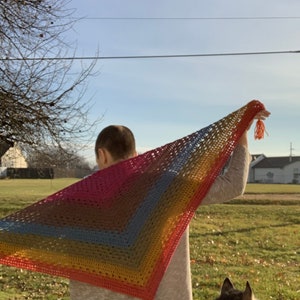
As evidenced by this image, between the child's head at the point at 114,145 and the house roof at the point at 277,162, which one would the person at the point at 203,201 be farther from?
the house roof at the point at 277,162

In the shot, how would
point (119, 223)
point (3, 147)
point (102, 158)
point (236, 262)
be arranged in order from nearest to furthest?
1. point (119, 223)
2. point (102, 158)
3. point (236, 262)
4. point (3, 147)

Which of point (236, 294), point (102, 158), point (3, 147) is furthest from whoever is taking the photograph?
point (3, 147)

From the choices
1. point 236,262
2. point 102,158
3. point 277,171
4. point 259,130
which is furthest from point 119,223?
point 277,171

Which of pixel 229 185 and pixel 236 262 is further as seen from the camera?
pixel 236 262

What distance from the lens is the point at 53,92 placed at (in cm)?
1015

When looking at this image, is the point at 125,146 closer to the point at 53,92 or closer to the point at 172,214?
the point at 172,214

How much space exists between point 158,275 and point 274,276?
22.8 ft

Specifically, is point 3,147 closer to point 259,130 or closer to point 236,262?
point 236,262

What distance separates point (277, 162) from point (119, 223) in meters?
96.4

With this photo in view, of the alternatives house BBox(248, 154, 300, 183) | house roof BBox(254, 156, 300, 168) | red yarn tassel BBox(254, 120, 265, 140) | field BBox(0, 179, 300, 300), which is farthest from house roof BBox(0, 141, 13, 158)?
house roof BBox(254, 156, 300, 168)

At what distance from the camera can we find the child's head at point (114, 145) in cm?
236

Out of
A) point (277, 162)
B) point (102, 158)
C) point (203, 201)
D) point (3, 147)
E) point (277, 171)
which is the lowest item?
point (277, 171)

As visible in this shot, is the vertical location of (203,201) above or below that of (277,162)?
below

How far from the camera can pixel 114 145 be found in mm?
2383
